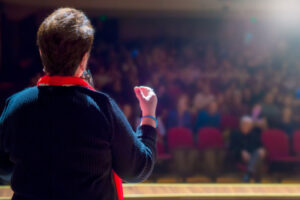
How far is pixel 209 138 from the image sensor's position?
3.86m

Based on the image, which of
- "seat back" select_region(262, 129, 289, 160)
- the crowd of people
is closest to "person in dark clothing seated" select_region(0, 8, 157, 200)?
the crowd of people

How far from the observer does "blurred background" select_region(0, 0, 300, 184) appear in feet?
12.3

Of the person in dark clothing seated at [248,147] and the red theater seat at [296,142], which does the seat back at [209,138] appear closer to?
the person in dark clothing seated at [248,147]

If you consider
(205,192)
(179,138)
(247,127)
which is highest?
(205,192)

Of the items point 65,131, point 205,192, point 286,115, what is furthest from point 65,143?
point 286,115

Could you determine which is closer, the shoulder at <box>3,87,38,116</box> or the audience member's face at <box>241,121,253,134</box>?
the shoulder at <box>3,87,38,116</box>

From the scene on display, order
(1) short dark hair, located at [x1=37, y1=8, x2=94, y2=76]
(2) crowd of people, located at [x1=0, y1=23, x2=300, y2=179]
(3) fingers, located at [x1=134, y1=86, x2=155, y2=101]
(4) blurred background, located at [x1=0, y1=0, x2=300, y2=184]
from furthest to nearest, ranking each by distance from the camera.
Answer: (2) crowd of people, located at [x1=0, y1=23, x2=300, y2=179] < (4) blurred background, located at [x1=0, y1=0, x2=300, y2=184] < (3) fingers, located at [x1=134, y1=86, x2=155, y2=101] < (1) short dark hair, located at [x1=37, y1=8, x2=94, y2=76]

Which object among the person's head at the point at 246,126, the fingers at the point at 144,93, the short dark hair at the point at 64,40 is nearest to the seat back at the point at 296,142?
the person's head at the point at 246,126

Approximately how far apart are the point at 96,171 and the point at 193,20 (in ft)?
23.6

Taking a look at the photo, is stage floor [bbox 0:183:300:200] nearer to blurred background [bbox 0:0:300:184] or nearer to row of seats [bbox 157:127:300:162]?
blurred background [bbox 0:0:300:184]

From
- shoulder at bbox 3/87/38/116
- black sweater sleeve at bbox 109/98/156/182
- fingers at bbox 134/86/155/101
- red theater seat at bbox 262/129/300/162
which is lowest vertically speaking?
red theater seat at bbox 262/129/300/162

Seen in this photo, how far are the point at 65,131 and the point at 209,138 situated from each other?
3409 mm

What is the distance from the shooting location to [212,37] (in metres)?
7.46

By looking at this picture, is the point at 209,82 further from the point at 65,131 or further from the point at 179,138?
the point at 65,131
